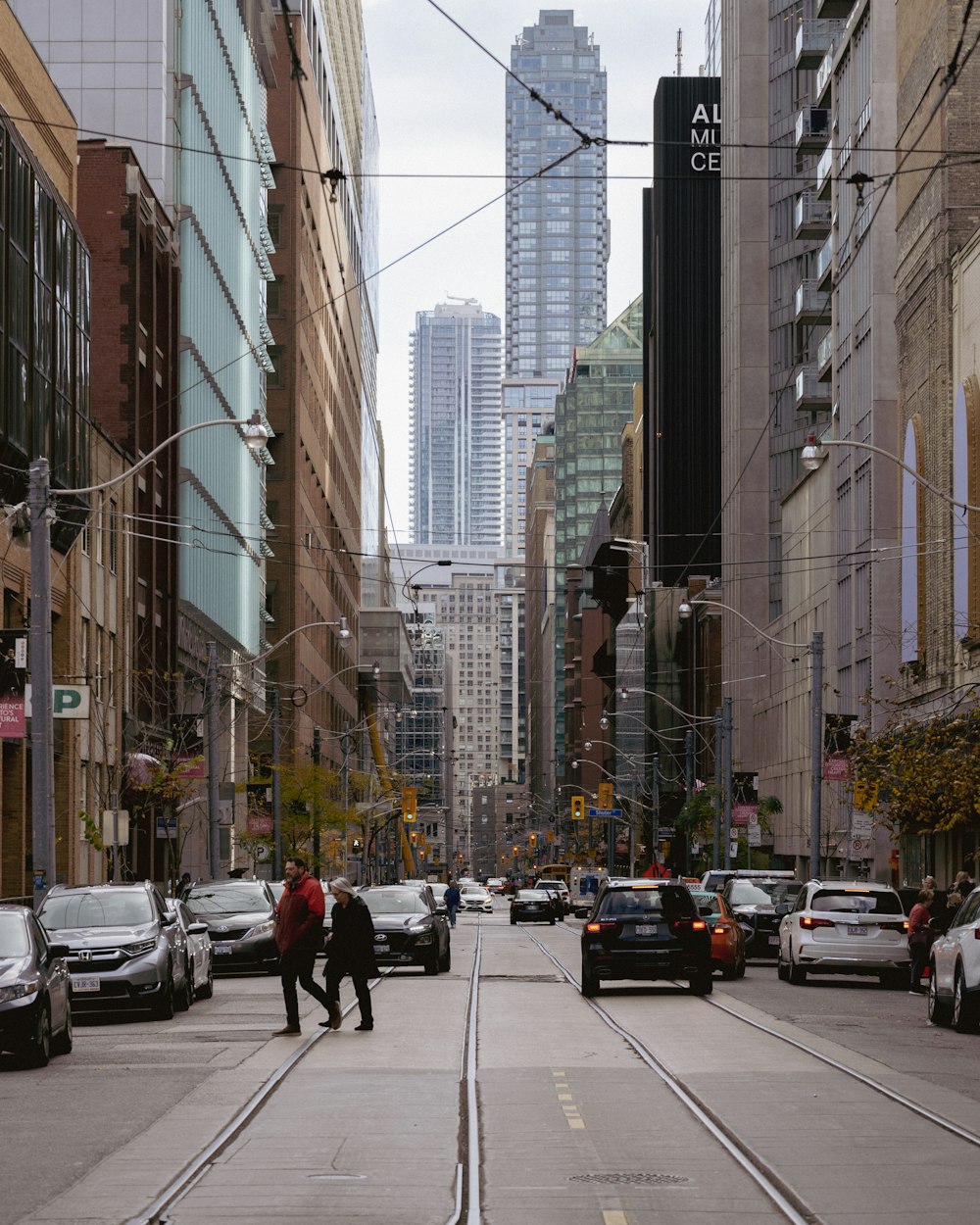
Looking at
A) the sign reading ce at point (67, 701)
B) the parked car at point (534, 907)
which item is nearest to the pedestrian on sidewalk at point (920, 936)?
the sign reading ce at point (67, 701)

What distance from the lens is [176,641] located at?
6656 cm

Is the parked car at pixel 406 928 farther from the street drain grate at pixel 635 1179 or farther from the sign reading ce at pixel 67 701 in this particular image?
the street drain grate at pixel 635 1179

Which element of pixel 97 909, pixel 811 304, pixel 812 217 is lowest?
pixel 97 909

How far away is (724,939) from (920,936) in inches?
170

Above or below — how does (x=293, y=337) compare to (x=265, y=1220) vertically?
above

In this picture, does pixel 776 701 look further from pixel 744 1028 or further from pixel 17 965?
Answer: pixel 17 965

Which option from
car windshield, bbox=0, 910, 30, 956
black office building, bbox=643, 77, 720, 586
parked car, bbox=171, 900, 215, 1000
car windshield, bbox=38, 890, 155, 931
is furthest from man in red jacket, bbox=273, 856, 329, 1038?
black office building, bbox=643, 77, 720, 586

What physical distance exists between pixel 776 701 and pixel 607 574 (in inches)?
3010

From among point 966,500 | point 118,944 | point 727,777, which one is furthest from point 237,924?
point 727,777

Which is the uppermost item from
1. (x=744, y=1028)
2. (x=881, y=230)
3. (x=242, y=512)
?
(x=881, y=230)

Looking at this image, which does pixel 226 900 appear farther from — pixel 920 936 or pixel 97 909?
pixel 920 936

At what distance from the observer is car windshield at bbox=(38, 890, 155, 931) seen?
81.1 ft

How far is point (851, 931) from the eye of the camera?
32.2m

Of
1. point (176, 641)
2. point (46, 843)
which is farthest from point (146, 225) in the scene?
point (46, 843)
